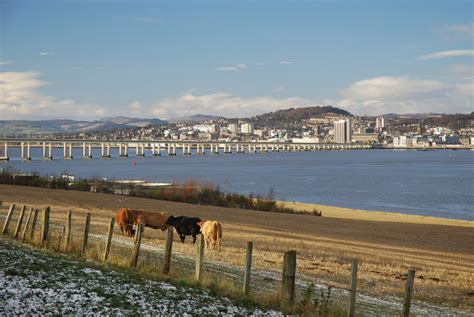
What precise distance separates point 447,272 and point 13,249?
14305 millimetres

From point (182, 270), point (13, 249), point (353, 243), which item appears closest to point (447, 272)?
point (353, 243)

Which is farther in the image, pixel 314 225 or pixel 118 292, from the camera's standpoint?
pixel 314 225

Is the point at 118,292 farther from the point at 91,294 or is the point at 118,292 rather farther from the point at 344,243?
the point at 344,243

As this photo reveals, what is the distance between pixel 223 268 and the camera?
17828 millimetres

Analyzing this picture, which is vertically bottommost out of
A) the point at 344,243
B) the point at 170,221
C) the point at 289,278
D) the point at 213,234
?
the point at 344,243

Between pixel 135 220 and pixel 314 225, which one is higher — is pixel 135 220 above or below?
above

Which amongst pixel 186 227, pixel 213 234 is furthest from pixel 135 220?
pixel 213 234

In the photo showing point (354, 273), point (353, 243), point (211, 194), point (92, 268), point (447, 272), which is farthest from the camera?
point (211, 194)

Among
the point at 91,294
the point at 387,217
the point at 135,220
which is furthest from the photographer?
the point at 387,217

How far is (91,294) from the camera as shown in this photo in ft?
35.9

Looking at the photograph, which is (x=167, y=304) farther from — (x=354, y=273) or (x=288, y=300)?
(x=354, y=273)

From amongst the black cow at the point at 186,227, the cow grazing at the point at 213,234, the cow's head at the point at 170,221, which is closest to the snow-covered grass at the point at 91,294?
the cow grazing at the point at 213,234

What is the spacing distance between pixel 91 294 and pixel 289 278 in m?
3.26

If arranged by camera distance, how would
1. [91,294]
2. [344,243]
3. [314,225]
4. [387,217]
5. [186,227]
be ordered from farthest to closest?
[387,217], [314,225], [344,243], [186,227], [91,294]
